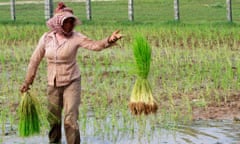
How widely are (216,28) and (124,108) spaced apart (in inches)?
384

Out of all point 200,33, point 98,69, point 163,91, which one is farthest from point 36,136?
point 200,33

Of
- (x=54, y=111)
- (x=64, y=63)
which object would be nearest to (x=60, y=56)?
(x=64, y=63)

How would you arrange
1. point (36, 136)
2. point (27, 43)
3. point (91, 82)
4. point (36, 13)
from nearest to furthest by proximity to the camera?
point (36, 136)
point (91, 82)
point (27, 43)
point (36, 13)

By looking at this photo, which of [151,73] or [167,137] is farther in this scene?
[151,73]

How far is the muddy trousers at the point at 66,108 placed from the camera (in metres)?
7.25

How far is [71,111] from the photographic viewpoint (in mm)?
7254

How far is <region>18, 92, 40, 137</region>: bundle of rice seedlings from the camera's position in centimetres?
739

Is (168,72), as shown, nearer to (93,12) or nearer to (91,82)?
(91,82)

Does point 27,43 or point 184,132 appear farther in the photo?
point 27,43

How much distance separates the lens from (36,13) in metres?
30.5

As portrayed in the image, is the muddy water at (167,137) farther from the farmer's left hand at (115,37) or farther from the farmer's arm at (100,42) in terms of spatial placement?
the farmer's left hand at (115,37)

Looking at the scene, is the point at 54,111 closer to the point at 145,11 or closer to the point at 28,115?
the point at 28,115

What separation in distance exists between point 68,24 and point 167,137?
1.67 metres

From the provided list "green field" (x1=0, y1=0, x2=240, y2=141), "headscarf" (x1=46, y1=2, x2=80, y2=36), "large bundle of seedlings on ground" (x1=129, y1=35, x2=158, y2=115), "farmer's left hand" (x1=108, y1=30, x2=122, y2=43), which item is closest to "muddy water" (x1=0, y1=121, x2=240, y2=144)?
"green field" (x1=0, y1=0, x2=240, y2=141)
